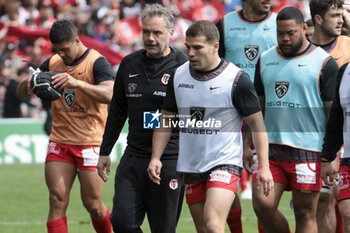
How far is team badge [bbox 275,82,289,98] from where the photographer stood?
7207mm

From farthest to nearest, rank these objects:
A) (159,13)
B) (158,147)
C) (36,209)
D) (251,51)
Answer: (36,209)
(251,51)
(159,13)
(158,147)

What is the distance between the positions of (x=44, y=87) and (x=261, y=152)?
2629mm

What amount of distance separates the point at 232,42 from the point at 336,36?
3.85 feet

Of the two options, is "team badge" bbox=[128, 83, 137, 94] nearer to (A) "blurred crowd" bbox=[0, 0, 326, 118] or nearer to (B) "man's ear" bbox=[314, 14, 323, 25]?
(B) "man's ear" bbox=[314, 14, 323, 25]

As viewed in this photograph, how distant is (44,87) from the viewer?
7742 mm

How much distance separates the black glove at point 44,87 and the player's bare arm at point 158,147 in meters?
1.57

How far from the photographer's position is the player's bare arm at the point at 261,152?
6203mm

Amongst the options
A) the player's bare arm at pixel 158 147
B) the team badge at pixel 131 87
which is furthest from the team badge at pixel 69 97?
the player's bare arm at pixel 158 147

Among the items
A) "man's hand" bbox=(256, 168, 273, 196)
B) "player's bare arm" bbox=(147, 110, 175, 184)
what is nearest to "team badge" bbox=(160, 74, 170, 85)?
"player's bare arm" bbox=(147, 110, 175, 184)

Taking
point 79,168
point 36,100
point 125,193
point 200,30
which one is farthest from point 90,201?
point 36,100

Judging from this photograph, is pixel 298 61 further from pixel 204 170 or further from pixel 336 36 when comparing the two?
pixel 204 170

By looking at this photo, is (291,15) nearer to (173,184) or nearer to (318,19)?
(318,19)

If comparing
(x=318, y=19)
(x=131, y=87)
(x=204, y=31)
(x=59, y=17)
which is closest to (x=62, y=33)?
(x=131, y=87)

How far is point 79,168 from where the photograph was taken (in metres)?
8.29
